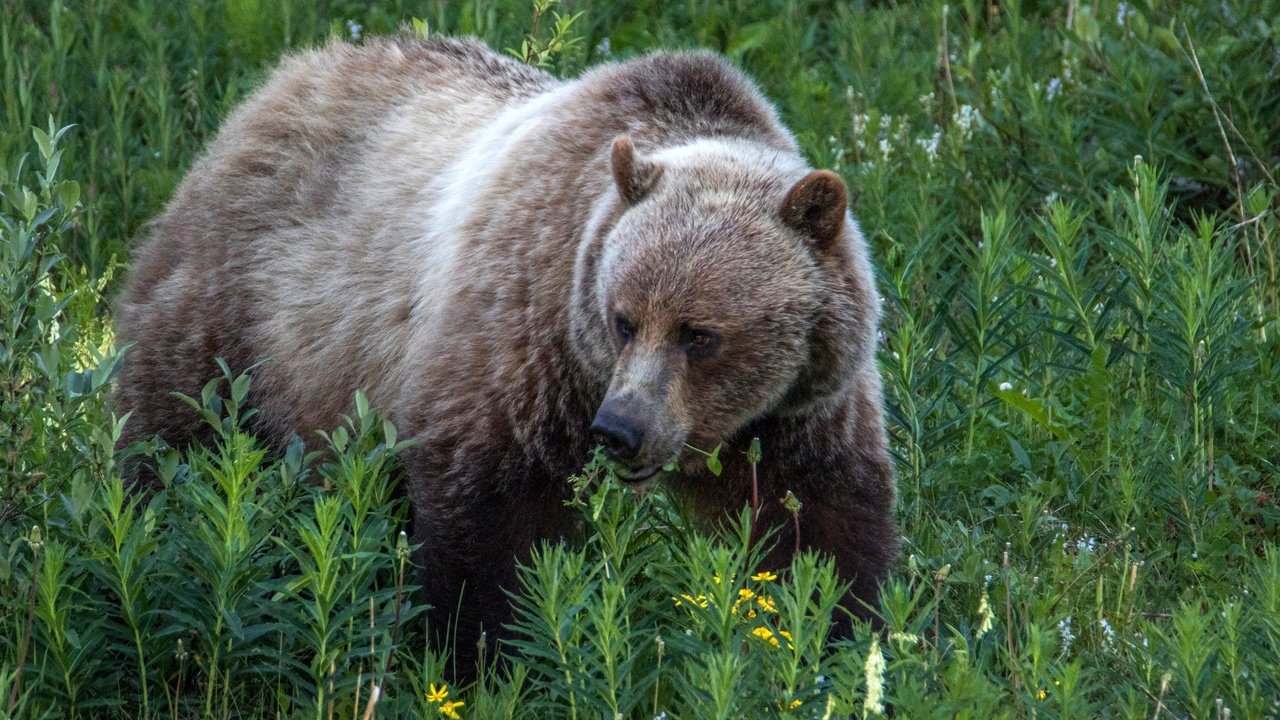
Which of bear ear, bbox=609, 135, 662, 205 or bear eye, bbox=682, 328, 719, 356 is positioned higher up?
bear ear, bbox=609, 135, 662, 205

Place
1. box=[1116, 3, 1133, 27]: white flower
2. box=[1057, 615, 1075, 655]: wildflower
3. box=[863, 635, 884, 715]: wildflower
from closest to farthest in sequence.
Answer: box=[863, 635, 884, 715]: wildflower < box=[1057, 615, 1075, 655]: wildflower < box=[1116, 3, 1133, 27]: white flower

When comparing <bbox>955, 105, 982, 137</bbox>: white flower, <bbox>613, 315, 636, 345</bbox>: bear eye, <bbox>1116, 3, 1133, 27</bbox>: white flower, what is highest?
<bbox>1116, 3, 1133, 27</bbox>: white flower

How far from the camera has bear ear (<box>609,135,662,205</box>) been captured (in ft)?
14.9

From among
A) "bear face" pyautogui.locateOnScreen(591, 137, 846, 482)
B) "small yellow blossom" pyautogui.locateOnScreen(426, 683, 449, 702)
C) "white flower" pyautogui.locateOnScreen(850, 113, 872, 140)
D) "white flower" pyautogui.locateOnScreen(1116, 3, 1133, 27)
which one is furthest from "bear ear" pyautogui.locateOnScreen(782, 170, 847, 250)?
"white flower" pyautogui.locateOnScreen(1116, 3, 1133, 27)

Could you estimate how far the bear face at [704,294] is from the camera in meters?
4.41

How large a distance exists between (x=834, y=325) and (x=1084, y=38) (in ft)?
14.6

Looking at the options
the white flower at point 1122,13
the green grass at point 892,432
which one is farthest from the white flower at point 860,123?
the white flower at point 1122,13

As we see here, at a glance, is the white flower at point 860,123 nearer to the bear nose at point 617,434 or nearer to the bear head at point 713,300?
the bear head at point 713,300

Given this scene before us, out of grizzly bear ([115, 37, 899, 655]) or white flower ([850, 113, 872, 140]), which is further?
white flower ([850, 113, 872, 140])

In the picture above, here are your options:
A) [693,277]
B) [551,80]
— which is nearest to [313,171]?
[551,80]

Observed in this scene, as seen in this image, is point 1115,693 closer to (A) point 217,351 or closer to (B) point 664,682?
(B) point 664,682

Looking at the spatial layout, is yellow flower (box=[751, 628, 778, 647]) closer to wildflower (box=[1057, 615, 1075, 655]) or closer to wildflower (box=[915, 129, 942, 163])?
wildflower (box=[1057, 615, 1075, 655])

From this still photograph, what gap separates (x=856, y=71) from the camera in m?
8.82

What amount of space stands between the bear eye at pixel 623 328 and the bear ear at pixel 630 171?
1.23ft
